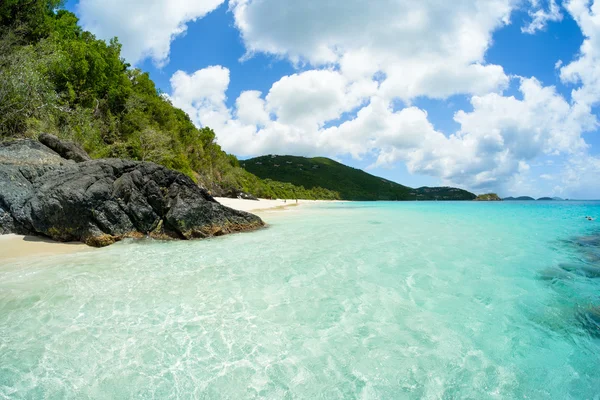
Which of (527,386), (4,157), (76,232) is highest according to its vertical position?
(4,157)

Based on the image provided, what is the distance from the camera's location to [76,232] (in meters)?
12.8

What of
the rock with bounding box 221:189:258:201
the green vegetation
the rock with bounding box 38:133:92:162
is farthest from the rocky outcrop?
the rock with bounding box 221:189:258:201

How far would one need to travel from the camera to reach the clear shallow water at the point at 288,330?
438cm

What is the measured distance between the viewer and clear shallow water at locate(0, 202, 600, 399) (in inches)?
172

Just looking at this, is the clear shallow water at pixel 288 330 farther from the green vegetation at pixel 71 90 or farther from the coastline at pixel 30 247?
the green vegetation at pixel 71 90

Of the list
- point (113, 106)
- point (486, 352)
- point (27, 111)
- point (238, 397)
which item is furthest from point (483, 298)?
point (113, 106)

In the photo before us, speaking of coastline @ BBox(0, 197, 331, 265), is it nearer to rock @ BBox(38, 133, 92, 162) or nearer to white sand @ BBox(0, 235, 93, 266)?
white sand @ BBox(0, 235, 93, 266)

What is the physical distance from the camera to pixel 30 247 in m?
11.5

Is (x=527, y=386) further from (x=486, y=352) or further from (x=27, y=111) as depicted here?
(x=27, y=111)

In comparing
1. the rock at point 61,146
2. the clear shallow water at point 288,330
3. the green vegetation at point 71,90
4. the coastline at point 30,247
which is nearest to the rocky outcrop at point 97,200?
the coastline at point 30,247

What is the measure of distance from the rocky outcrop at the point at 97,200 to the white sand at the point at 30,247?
463 mm

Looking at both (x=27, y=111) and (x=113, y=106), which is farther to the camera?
(x=113, y=106)

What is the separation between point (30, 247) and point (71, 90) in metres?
21.6

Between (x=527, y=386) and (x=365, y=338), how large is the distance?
99.6 inches
